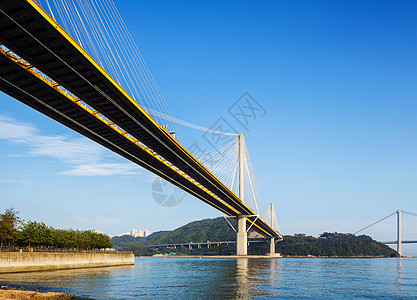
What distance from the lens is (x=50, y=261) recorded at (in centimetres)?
4531

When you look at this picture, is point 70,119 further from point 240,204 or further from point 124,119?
point 240,204

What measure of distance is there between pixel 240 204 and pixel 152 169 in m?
35.5

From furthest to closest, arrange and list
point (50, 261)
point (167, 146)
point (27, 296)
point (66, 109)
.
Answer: point (167, 146) < point (50, 261) < point (66, 109) < point (27, 296)

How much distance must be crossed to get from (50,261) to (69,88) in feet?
80.9

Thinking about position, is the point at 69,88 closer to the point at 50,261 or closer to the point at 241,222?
the point at 50,261

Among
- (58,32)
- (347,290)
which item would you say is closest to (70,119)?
(58,32)

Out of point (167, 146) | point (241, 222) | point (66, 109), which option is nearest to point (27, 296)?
point (66, 109)

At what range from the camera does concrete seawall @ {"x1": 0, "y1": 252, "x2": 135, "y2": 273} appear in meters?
38.0

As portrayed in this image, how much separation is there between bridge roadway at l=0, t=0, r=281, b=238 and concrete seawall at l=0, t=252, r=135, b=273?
15183 mm

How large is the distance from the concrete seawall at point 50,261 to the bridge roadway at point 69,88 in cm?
1518

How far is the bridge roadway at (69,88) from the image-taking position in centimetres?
2286

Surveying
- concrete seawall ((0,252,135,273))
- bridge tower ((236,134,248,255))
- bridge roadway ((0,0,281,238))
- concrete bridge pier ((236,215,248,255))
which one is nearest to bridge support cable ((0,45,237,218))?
bridge roadway ((0,0,281,238))

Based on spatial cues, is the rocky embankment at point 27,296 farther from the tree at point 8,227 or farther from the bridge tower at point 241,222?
the bridge tower at point 241,222

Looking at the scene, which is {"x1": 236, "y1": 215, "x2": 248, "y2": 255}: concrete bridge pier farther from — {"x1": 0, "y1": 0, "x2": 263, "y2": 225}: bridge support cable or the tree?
the tree
